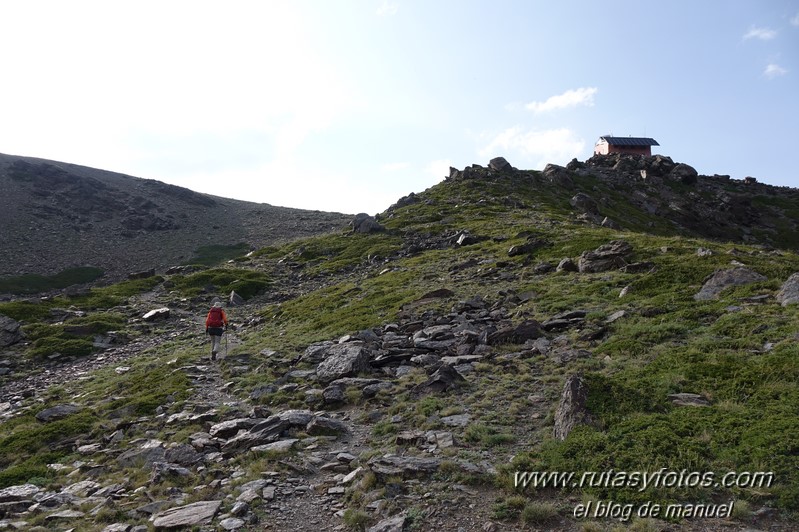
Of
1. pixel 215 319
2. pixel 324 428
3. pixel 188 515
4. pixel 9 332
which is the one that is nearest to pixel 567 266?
pixel 215 319

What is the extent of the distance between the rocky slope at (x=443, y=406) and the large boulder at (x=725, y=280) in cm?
11

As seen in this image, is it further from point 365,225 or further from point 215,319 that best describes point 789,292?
point 365,225

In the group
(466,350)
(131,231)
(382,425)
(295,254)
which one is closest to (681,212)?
(295,254)

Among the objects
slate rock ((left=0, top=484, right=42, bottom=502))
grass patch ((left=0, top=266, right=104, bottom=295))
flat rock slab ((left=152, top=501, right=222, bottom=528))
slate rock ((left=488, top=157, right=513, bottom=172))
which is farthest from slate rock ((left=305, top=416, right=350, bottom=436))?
slate rock ((left=488, top=157, right=513, bottom=172))

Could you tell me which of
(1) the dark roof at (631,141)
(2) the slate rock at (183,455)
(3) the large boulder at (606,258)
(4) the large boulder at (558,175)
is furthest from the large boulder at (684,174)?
(2) the slate rock at (183,455)

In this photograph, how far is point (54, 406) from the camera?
73.5 ft

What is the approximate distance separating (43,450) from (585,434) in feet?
57.0

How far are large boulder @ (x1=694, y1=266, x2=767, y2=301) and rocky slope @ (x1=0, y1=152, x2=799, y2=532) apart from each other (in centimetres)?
11

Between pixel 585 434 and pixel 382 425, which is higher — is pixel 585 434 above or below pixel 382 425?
above

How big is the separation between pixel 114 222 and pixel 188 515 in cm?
11192

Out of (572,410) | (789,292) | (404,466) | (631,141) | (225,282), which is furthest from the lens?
(631,141)

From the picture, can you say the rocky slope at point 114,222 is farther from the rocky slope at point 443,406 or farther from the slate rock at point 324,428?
the slate rock at point 324,428

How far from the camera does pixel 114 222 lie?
107375 millimetres

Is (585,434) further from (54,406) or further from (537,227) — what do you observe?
(537,227)
